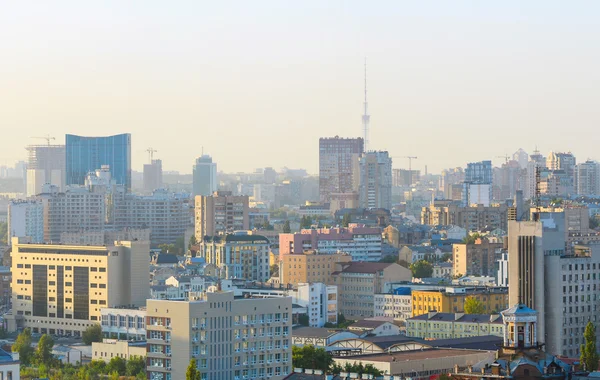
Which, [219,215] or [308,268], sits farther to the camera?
[219,215]

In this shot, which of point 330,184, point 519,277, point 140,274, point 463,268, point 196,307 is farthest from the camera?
point 330,184

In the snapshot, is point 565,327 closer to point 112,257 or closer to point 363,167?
point 112,257

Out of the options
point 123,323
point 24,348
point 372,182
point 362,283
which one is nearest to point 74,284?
point 123,323

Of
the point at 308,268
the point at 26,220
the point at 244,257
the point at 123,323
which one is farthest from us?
the point at 26,220

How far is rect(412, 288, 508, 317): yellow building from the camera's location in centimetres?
6125

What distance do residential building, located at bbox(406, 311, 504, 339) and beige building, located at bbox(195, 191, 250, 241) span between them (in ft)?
155

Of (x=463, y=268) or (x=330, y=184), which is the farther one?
(x=330, y=184)

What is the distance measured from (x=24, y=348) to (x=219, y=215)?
5070 cm

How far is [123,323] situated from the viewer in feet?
201

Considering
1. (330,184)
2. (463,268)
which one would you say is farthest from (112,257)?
(330,184)

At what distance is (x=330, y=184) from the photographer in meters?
172

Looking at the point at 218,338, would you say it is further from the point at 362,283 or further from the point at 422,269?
the point at 422,269

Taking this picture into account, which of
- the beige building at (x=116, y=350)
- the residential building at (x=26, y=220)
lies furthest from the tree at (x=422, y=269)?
the residential building at (x=26, y=220)

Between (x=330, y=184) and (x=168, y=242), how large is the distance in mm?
58157
